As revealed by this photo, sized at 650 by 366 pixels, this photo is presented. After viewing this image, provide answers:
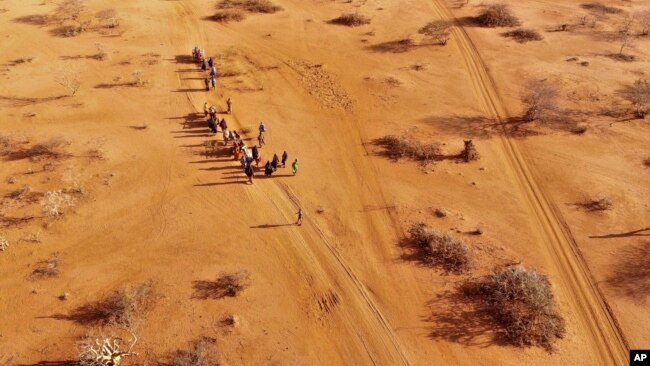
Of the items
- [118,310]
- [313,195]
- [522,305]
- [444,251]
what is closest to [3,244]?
[118,310]

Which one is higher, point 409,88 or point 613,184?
point 409,88

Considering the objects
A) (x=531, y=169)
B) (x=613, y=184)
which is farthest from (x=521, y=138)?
(x=613, y=184)

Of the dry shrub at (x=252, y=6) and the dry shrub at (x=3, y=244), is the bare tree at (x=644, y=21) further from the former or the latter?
the dry shrub at (x=3, y=244)

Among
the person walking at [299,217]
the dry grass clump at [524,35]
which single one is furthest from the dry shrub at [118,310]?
the dry grass clump at [524,35]

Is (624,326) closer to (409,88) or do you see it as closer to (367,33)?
(409,88)

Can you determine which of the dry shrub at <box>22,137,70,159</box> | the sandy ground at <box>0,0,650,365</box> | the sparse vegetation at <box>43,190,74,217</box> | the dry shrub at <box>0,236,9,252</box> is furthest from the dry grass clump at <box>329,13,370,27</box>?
the dry shrub at <box>0,236,9,252</box>

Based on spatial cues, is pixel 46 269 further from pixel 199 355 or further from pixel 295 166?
pixel 295 166

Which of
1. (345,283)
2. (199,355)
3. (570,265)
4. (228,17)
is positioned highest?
(228,17)

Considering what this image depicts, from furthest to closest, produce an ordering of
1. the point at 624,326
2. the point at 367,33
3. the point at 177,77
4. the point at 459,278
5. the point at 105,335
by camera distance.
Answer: the point at 367,33, the point at 177,77, the point at 459,278, the point at 624,326, the point at 105,335

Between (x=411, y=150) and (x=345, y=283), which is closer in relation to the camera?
(x=345, y=283)
